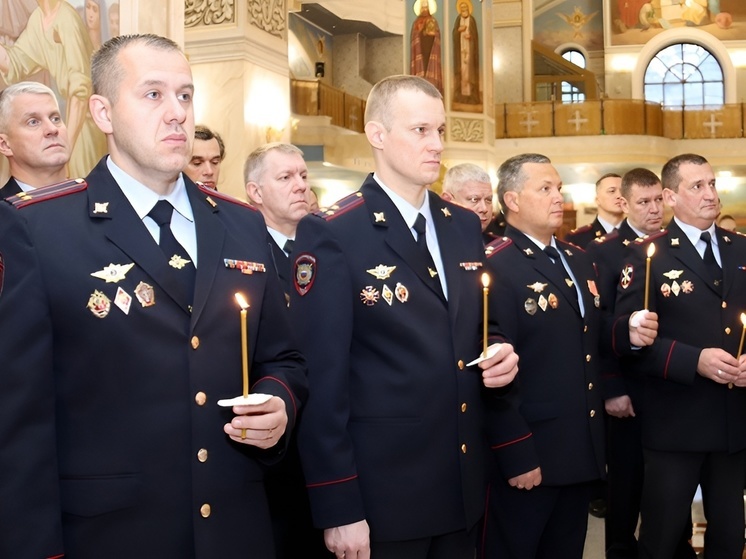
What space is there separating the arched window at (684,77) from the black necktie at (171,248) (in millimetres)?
26190

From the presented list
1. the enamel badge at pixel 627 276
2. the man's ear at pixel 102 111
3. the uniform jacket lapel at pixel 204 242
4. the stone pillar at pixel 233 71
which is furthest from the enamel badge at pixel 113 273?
the stone pillar at pixel 233 71

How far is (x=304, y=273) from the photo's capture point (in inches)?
104

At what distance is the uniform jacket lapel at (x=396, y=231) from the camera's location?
2.69 metres

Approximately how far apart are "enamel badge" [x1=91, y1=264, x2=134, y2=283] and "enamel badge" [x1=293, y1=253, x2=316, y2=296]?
27.5 inches

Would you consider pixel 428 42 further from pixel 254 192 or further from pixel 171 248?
pixel 171 248

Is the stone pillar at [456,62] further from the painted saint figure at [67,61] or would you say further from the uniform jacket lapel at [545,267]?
the uniform jacket lapel at [545,267]

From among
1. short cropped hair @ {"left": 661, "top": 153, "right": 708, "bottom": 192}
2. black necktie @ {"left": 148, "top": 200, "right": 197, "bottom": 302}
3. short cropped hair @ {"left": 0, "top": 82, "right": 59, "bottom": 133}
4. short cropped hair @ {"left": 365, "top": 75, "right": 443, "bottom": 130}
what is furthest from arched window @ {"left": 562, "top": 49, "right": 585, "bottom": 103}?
black necktie @ {"left": 148, "top": 200, "right": 197, "bottom": 302}

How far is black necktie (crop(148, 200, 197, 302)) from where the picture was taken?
208 cm

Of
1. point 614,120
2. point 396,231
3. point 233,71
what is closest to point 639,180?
point 396,231

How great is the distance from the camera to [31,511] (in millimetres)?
1815

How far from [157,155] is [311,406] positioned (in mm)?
851

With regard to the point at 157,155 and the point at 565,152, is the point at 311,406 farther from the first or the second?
the point at 565,152

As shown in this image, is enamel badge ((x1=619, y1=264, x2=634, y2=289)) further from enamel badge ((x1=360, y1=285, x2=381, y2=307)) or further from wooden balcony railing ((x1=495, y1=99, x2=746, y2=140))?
wooden balcony railing ((x1=495, y1=99, x2=746, y2=140))

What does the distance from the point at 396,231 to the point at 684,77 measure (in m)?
25.8
